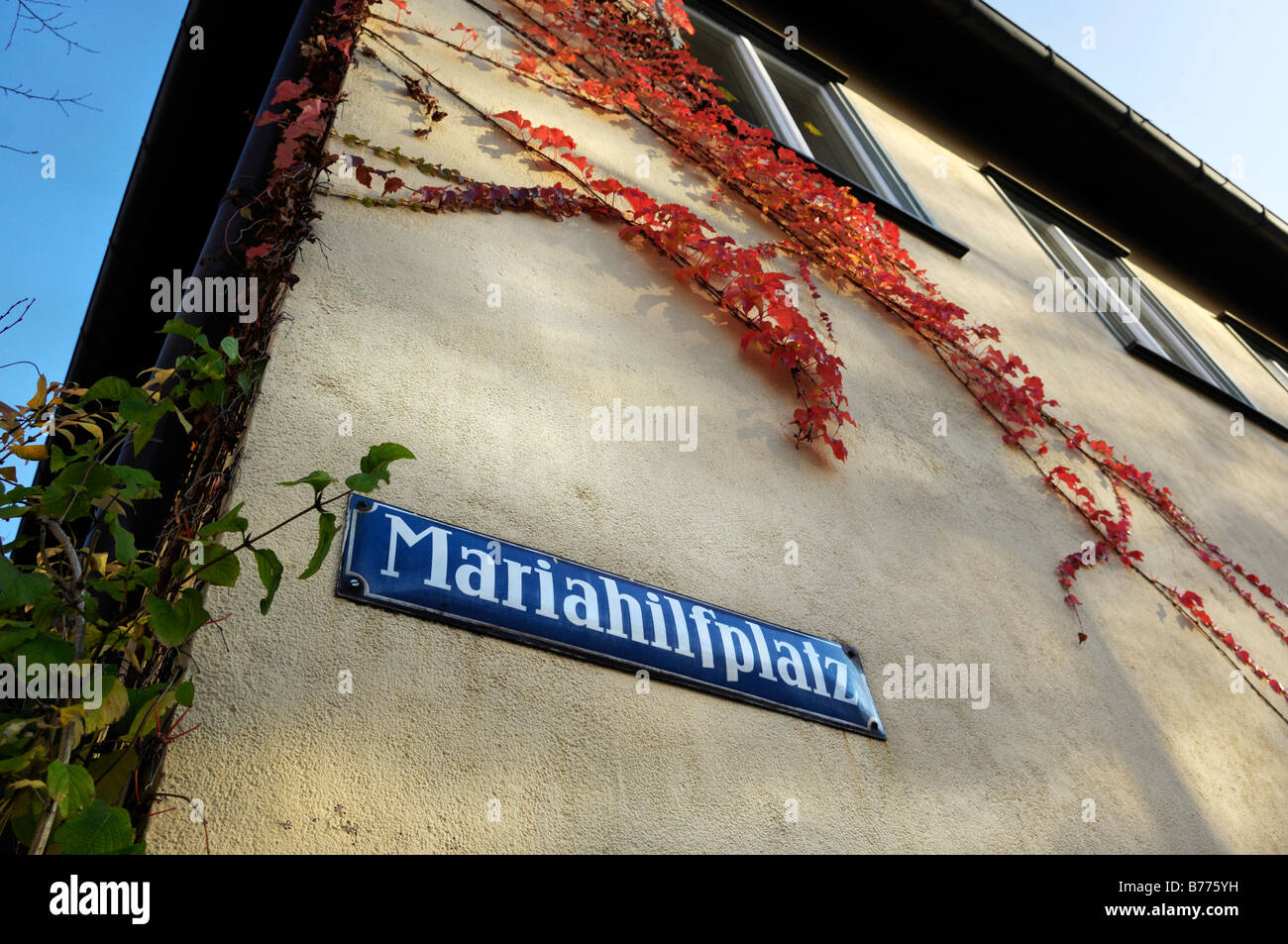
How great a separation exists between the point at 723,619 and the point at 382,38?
5.85ft

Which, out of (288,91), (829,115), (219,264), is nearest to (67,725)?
(219,264)

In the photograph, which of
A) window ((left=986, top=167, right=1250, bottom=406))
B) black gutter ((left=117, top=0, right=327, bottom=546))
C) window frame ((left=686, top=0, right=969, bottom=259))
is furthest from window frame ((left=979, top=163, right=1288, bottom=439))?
black gutter ((left=117, top=0, right=327, bottom=546))

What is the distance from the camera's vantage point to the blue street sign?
4.23 ft

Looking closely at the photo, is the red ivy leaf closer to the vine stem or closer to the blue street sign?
the blue street sign

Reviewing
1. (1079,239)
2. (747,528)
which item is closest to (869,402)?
A: (747,528)

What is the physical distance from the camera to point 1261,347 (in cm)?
616

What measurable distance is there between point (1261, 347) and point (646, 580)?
653 centimetres

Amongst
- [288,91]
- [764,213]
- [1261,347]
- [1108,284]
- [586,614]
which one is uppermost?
[1261,347]

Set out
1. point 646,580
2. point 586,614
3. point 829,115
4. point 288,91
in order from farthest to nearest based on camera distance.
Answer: point 829,115 → point 288,91 → point 646,580 → point 586,614

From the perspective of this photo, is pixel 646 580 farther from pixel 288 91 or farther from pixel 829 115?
pixel 829 115

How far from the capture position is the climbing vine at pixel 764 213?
2213 mm

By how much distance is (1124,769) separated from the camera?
2000 millimetres

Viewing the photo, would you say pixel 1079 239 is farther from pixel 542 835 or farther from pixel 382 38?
pixel 542 835
